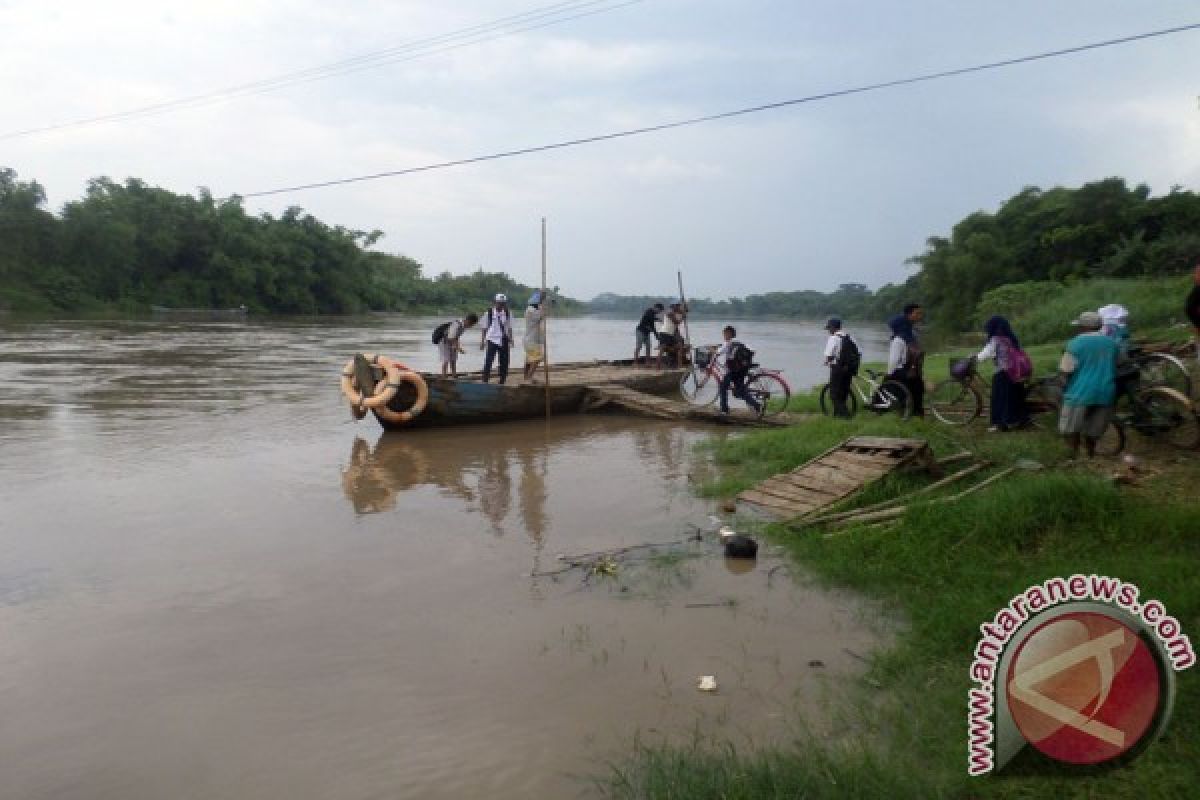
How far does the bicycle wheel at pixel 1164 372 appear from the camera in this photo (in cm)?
824

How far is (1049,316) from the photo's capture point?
25141 millimetres

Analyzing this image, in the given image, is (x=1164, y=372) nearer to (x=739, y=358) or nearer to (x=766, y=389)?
(x=766, y=389)

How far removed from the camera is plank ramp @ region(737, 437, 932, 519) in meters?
7.21

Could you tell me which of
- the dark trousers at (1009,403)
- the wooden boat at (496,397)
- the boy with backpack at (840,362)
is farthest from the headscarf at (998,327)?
the wooden boat at (496,397)

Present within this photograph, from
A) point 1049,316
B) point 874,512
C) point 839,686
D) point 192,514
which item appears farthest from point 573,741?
point 1049,316

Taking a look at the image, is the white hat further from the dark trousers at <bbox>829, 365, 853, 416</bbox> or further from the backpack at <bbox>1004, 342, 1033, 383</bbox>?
the dark trousers at <bbox>829, 365, 853, 416</bbox>

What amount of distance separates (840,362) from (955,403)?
1.62 metres

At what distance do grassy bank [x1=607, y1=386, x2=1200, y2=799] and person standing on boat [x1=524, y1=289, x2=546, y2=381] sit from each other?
6.54 metres

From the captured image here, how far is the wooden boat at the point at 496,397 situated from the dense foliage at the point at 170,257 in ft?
151

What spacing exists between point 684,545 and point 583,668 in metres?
2.34

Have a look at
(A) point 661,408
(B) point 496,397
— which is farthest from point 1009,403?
(B) point 496,397

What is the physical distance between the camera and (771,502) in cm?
759

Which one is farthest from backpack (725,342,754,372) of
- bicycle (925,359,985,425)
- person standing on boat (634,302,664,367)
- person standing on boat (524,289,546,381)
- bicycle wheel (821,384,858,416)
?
person standing on boat (634,302,664,367)

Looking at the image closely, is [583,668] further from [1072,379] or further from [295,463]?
[295,463]
